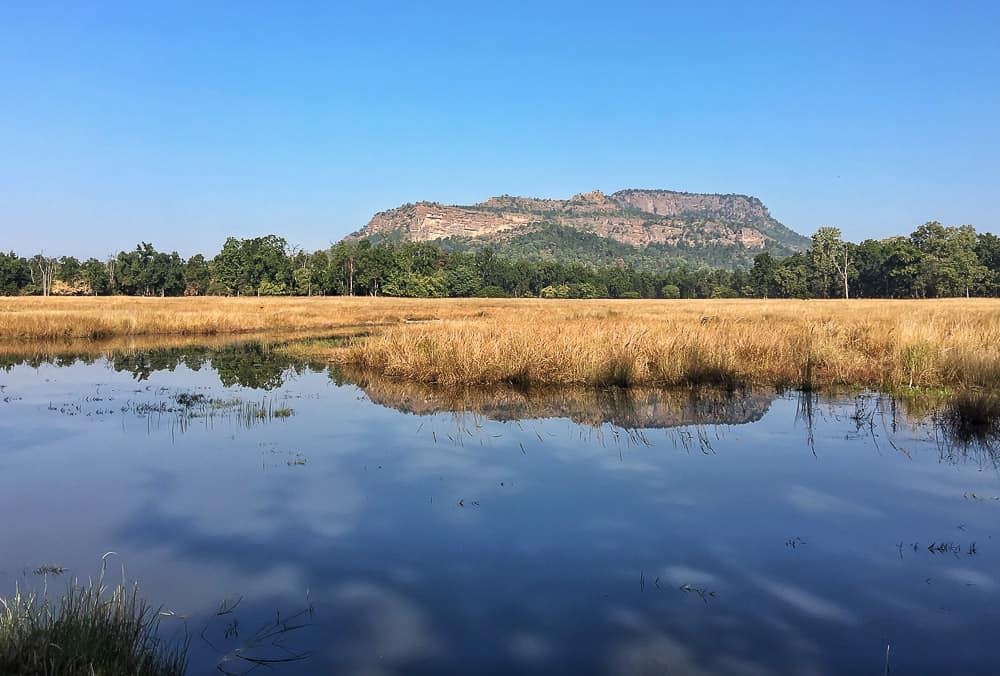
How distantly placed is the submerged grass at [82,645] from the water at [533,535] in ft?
0.77

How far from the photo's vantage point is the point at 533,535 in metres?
5.34

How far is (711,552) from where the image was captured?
4.98 m

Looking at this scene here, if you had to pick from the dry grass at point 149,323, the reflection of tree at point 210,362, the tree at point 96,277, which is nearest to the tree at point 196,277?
the tree at point 96,277

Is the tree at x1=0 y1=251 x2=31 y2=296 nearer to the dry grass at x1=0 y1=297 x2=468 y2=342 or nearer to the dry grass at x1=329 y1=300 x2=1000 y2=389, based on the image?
the dry grass at x1=0 y1=297 x2=468 y2=342

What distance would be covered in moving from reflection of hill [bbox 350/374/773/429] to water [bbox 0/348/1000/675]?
124 millimetres

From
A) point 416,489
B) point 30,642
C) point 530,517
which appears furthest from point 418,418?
point 30,642

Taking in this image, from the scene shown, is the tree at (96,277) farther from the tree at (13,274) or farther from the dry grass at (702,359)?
the dry grass at (702,359)

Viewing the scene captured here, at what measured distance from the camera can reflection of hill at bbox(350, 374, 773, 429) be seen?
10.2 m

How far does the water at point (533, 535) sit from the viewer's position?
367cm

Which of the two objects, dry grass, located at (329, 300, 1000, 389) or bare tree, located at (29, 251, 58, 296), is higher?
bare tree, located at (29, 251, 58, 296)

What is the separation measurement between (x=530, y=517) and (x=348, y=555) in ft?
5.35

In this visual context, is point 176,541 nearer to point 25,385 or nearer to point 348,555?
point 348,555

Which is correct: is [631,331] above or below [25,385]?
above

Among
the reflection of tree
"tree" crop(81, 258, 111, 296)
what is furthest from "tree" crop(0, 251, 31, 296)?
the reflection of tree
